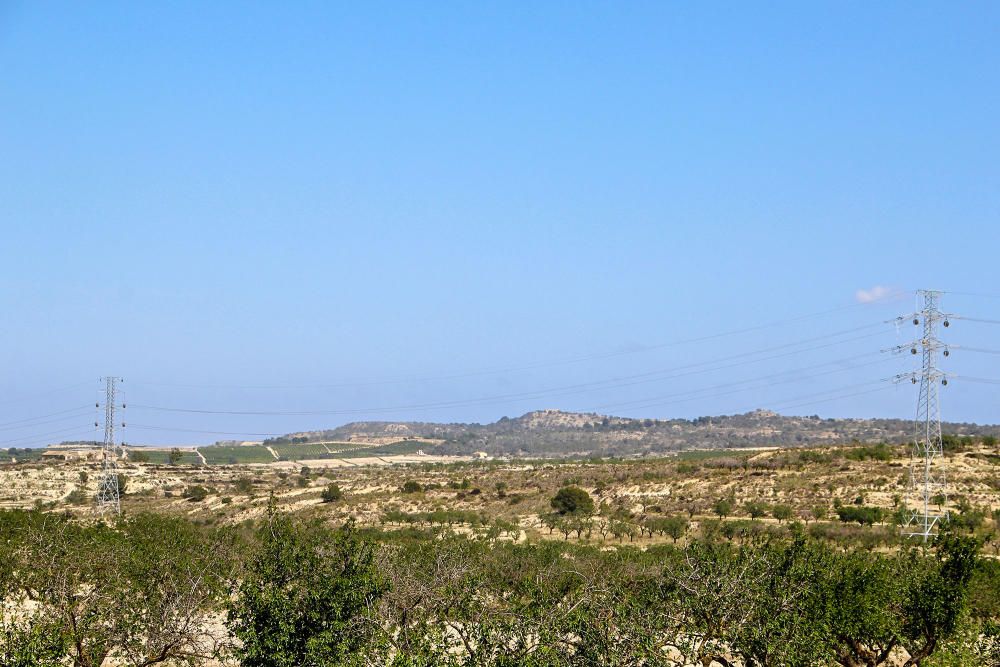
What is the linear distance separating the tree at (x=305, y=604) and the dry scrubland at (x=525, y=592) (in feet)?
0.19

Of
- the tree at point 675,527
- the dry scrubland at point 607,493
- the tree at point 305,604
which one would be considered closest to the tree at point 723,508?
the dry scrubland at point 607,493

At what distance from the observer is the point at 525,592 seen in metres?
35.3

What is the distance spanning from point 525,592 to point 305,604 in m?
11.7

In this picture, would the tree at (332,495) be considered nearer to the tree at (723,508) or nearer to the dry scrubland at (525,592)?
the dry scrubland at (525,592)

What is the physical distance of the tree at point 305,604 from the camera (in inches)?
963

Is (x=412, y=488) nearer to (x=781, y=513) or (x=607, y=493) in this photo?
(x=607, y=493)

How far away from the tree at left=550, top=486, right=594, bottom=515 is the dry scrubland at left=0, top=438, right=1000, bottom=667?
13.0 ft

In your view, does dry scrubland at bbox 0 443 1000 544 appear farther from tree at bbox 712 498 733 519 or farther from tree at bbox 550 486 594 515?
tree at bbox 550 486 594 515

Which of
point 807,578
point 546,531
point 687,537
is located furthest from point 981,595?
point 546,531

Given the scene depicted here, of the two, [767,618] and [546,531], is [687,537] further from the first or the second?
[767,618]

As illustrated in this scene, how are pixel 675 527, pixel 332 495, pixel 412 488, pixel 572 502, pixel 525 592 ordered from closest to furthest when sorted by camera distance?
pixel 525 592 → pixel 675 527 → pixel 572 502 → pixel 332 495 → pixel 412 488

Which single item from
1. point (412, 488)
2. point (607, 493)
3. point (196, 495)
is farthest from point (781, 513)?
point (196, 495)

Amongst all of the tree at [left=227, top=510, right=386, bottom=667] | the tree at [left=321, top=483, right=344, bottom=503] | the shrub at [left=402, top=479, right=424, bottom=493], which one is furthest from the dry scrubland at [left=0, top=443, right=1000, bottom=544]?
the tree at [left=227, top=510, right=386, bottom=667]

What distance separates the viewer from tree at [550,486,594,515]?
84000 millimetres
